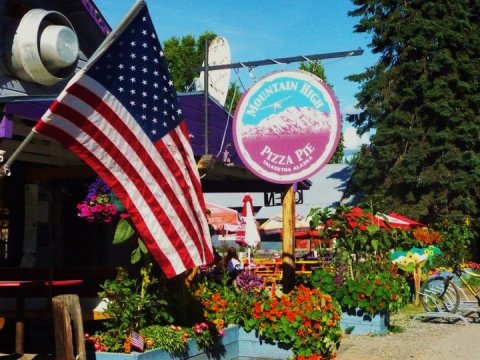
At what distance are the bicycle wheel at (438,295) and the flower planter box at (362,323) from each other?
2316mm

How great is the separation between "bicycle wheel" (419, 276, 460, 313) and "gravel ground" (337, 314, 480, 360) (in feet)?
1.42

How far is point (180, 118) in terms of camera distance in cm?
581

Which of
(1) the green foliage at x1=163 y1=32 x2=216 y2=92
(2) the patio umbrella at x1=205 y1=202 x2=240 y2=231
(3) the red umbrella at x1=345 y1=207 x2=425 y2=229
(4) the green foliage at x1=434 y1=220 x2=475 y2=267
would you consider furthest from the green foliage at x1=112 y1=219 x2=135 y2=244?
(1) the green foliage at x1=163 y1=32 x2=216 y2=92

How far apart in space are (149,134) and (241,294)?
3456mm

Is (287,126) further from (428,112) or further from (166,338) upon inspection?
(428,112)

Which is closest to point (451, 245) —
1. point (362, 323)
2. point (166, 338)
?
point (362, 323)

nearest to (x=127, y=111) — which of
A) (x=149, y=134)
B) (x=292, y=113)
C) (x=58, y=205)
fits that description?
(x=149, y=134)

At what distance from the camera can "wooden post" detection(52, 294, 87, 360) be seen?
471cm

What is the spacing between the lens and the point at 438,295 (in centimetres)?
1270

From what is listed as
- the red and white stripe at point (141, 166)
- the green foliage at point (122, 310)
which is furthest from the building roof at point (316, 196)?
the red and white stripe at point (141, 166)

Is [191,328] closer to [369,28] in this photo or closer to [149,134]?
[149,134]

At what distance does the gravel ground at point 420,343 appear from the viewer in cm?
906

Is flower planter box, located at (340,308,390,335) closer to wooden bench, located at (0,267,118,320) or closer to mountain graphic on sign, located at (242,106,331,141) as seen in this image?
wooden bench, located at (0,267,118,320)

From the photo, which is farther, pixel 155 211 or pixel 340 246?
pixel 340 246
